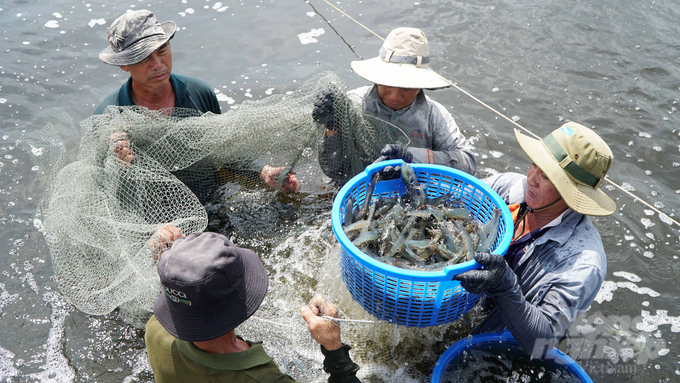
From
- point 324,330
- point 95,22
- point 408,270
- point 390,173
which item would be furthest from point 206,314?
point 95,22

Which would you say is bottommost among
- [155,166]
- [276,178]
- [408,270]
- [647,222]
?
[647,222]

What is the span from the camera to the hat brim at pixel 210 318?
6.09 feet

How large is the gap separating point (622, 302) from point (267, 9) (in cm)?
693

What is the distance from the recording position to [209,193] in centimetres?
438

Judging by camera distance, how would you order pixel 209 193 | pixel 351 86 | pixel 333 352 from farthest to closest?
pixel 351 86 → pixel 209 193 → pixel 333 352

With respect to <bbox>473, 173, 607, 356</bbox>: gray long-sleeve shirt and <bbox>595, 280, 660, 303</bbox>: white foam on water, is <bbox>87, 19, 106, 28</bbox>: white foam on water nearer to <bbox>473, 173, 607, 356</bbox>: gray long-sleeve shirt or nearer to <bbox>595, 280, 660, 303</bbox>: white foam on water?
<bbox>473, 173, 607, 356</bbox>: gray long-sleeve shirt

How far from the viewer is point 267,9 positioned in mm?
8008

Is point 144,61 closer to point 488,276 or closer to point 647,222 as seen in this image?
point 488,276

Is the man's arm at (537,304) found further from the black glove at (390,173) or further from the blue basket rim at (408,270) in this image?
the black glove at (390,173)

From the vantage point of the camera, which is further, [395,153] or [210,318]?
[395,153]

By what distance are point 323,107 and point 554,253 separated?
1.96 meters

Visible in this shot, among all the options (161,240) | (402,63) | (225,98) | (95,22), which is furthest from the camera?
(95,22)

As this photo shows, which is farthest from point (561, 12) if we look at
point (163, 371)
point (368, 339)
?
point (163, 371)

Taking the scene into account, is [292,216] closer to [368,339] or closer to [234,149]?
[234,149]
